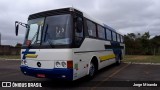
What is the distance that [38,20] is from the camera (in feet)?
32.7

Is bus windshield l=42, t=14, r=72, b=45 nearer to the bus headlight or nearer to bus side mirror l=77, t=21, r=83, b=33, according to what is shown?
bus side mirror l=77, t=21, r=83, b=33

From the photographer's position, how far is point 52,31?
31.0 feet

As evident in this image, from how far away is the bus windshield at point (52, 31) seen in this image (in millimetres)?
9203

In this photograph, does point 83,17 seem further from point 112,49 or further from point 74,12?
point 112,49

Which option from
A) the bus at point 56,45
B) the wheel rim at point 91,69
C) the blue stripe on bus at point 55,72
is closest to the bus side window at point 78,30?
the bus at point 56,45

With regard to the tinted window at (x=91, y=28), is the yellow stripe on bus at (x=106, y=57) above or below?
below

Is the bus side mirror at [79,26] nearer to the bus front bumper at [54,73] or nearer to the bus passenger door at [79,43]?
the bus passenger door at [79,43]

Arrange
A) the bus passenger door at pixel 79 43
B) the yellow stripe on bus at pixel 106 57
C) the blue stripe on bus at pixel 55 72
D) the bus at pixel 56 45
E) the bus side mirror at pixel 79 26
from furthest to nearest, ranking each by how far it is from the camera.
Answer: the yellow stripe on bus at pixel 106 57 → the bus side mirror at pixel 79 26 → the bus passenger door at pixel 79 43 → the bus at pixel 56 45 → the blue stripe on bus at pixel 55 72

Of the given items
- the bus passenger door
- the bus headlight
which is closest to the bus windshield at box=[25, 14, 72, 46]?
the bus passenger door

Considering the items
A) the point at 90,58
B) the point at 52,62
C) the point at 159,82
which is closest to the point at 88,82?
the point at 90,58

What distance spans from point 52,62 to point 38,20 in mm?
1957

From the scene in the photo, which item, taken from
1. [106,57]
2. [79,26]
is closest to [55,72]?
[79,26]

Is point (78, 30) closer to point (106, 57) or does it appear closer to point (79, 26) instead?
point (79, 26)

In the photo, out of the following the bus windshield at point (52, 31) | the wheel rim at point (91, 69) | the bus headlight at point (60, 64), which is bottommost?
the wheel rim at point (91, 69)
